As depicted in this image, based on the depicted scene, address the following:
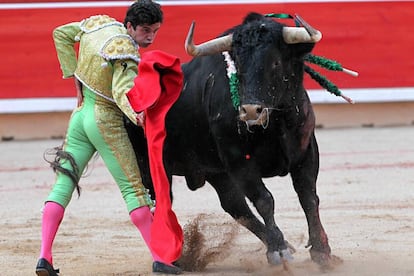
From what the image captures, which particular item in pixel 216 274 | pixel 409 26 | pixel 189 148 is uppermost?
pixel 189 148

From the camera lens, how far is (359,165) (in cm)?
827

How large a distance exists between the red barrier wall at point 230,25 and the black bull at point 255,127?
5.59m

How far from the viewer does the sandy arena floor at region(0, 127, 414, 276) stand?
478 centimetres

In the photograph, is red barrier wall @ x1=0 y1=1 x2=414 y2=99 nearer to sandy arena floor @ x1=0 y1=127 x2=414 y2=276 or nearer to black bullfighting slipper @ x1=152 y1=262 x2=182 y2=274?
sandy arena floor @ x1=0 y1=127 x2=414 y2=276

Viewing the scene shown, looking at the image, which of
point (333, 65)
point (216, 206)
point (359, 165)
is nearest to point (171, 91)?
point (333, 65)

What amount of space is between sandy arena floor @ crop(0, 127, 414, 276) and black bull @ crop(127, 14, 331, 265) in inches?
9.4

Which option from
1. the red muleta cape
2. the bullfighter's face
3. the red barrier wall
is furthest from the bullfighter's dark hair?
the red barrier wall

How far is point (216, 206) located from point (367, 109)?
4.40 m

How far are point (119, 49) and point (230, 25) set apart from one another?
6.21 metres

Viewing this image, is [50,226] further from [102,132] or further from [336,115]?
[336,115]

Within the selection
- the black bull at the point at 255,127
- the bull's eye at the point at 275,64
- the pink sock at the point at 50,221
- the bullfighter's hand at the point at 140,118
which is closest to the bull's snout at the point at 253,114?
the black bull at the point at 255,127

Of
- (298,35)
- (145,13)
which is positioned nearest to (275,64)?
(298,35)

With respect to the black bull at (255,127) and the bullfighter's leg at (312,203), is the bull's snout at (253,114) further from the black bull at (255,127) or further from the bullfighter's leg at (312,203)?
the bullfighter's leg at (312,203)

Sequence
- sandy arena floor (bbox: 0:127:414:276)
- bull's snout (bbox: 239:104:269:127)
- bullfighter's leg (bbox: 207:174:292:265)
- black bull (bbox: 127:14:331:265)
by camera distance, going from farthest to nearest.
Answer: sandy arena floor (bbox: 0:127:414:276) → bullfighter's leg (bbox: 207:174:292:265) → black bull (bbox: 127:14:331:265) → bull's snout (bbox: 239:104:269:127)
